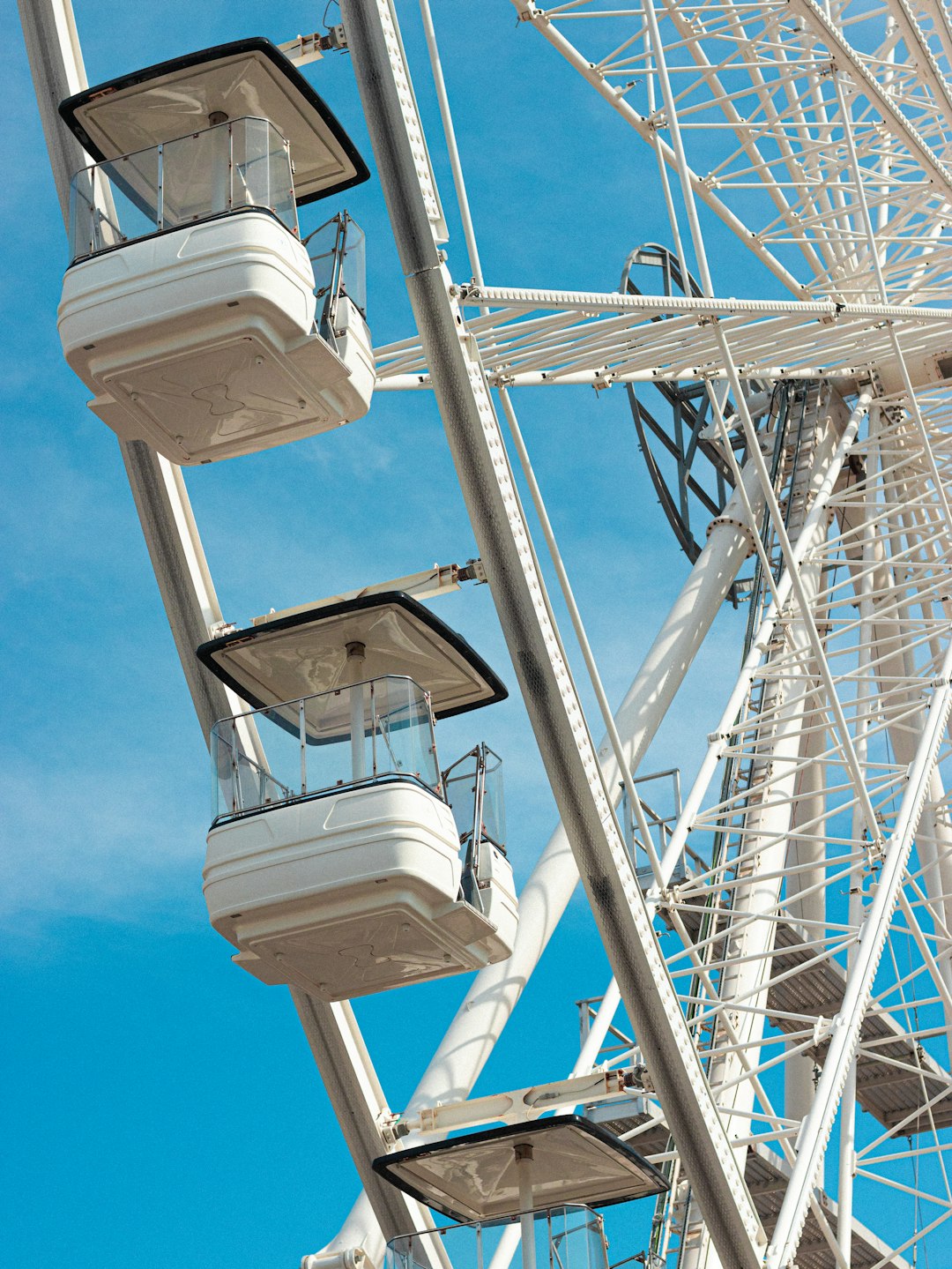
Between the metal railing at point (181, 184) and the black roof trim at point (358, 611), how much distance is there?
2.47 meters

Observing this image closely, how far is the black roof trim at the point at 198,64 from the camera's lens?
15.3 metres

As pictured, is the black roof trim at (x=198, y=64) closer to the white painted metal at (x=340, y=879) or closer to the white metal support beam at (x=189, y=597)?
the white metal support beam at (x=189, y=597)

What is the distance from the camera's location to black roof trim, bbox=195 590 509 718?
1517cm

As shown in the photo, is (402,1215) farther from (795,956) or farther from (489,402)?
(795,956)

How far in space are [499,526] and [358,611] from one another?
1.62m

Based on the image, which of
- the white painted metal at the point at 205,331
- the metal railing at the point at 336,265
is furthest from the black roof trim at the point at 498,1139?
the metal railing at the point at 336,265

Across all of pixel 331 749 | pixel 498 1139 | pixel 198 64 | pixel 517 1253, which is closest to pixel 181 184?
pixel 198 64

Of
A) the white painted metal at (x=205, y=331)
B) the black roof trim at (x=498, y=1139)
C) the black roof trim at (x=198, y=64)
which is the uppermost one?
the black roof trim at (x=198, y=64)

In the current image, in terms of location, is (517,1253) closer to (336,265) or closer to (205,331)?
(205,331)

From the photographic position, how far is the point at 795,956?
22688mm

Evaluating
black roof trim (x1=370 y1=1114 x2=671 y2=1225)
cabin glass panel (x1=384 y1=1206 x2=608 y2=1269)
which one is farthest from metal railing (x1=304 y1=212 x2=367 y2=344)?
cabin glass panel (x1=384 y1=1206 x2=608 y2=1269)

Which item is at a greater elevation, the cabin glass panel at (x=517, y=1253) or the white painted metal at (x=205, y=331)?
the white painted metal at (x=205, y=331)

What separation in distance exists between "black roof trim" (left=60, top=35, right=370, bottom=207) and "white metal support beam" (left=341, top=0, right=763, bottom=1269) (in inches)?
38.6

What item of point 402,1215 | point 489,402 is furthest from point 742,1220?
point 489,402
